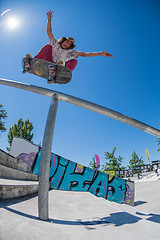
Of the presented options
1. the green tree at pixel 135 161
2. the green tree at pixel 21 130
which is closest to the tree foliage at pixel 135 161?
the green tree at pixel 135 161

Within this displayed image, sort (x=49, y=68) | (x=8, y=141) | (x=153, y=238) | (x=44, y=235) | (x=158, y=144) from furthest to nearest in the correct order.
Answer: (x=158, y=144), (x=8, y=141), (x=49, y=68), (x=153, y=238), (x=44, y=235)

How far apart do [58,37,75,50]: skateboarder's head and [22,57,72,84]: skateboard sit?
1.99ft

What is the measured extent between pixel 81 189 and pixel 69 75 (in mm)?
9541

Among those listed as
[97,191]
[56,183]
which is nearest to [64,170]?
[56,183]

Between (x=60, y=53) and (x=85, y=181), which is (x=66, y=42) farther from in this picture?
(x=85, y=181)

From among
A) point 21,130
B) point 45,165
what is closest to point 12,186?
point 45,165

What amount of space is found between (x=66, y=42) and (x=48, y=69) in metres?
0.88

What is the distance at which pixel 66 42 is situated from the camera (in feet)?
11.3

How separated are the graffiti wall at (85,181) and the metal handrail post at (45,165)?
7939 mm

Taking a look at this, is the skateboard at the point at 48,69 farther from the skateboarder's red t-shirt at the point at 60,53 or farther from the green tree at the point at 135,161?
the green tree at the point at 135,161

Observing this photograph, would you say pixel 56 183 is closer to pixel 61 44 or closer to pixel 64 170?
pixel 64 170

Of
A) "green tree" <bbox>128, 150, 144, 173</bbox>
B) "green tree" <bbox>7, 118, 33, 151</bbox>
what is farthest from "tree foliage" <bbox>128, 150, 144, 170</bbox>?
"green tree" <bbox>7, 118, 33, 151</bbox>

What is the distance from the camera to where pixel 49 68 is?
10.9 ft

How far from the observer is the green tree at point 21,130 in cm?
2817
